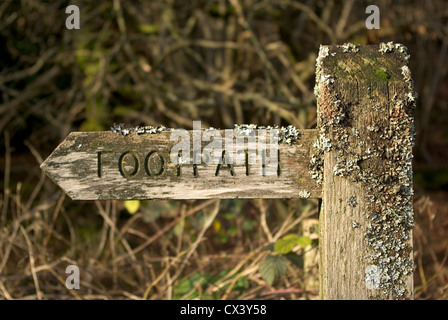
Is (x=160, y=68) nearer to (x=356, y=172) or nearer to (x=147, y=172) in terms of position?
(x=147, y=172)

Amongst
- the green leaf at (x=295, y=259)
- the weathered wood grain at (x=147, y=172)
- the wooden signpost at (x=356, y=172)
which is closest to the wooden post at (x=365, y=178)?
the wooden signpost at (x=356, y=172)

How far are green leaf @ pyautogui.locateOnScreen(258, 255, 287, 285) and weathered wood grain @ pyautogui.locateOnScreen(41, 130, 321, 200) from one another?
751mm

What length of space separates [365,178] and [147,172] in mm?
685

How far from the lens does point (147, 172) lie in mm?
1596

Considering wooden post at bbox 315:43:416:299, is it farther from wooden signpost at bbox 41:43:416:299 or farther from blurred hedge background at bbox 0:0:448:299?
blurred hedge background at bbox 0:0:448:299

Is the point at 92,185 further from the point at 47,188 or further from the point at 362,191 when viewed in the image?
the point at 47,188

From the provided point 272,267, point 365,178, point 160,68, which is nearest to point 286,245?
point 272,267

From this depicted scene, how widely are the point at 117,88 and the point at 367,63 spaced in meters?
3.13

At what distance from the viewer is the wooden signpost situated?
4.97 feet

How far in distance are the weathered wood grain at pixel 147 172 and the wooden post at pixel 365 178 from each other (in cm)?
11

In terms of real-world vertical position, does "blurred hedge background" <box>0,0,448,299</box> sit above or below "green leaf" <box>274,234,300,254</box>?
above

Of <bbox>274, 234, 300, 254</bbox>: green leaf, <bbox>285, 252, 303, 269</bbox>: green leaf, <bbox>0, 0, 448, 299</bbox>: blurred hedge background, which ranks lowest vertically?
<bbox>285, 252, 303, 269</bbox>: green leaf

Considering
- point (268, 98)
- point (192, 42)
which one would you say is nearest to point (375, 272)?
point (268, 98)

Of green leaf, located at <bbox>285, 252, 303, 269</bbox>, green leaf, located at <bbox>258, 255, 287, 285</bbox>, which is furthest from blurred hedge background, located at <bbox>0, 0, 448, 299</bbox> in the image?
green leaf, located at <bbox>258, 255, 287, 285</bbox>
